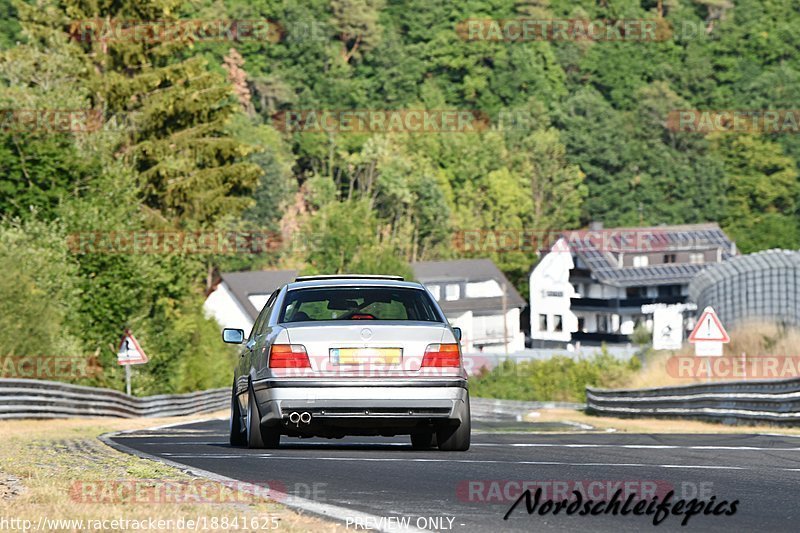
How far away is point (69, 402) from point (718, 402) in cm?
1443

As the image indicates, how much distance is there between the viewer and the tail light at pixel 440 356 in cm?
1247

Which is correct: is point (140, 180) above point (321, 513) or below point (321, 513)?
above

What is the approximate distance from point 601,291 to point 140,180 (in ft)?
200

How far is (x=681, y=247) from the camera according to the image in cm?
12431

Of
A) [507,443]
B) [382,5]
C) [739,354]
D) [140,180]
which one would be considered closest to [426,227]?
[382,5]

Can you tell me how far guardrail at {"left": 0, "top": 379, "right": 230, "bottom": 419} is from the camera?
92.6 ft

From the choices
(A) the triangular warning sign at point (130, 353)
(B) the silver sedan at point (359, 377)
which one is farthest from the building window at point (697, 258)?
(B) the silver sedan at point (359, 377)

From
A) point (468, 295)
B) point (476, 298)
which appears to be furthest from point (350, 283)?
point (476, 298)

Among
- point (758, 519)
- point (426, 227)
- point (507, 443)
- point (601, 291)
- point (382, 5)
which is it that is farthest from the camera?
point (382, 5)

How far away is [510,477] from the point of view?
10.6m

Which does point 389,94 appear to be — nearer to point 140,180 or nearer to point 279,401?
point 140,180

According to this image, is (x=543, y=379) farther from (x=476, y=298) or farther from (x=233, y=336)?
(x=233, y=336)

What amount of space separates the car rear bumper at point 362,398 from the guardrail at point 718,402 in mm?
10466

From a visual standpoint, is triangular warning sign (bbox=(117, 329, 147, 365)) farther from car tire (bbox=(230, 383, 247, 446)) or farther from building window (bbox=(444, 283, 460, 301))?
building window (bbox=(444, 283, 460, 301))
